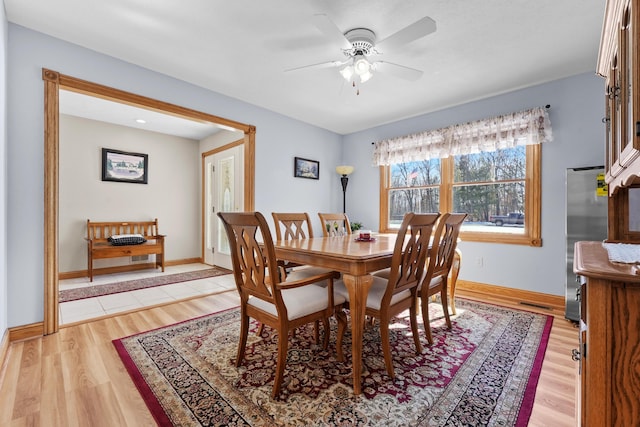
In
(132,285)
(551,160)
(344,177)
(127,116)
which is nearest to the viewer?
(551,160)

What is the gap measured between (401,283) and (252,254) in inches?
36.1

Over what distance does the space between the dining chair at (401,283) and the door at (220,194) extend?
3.07 metres

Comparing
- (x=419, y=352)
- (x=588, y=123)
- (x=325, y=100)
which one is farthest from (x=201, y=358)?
(x=588, y=123)

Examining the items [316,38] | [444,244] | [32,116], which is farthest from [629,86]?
[32,116]

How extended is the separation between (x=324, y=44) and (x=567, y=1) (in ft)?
5.34

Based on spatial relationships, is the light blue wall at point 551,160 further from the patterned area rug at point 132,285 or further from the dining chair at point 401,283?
the patterned area rug at point 132,285

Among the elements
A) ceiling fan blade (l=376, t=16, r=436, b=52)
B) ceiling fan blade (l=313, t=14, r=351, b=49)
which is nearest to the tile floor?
ceiling fan blade (l=313, t=14, r=351, b=49)

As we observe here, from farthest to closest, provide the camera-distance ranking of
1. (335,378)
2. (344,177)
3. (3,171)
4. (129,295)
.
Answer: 1. (344,177)
2. (129,295)
3. (3,171)
4. (335,378)

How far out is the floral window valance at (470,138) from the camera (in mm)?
2987

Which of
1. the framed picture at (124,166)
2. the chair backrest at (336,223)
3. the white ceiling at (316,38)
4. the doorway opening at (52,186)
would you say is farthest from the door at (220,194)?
the doorway opening at (52,186)

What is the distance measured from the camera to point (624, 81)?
113 centimetres

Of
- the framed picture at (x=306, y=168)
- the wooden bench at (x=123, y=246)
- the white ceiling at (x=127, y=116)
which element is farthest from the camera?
the framed picture at (x=306, y=168)

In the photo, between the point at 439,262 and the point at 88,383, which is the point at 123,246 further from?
the point at 439,262

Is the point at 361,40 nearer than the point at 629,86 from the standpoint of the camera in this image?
No
